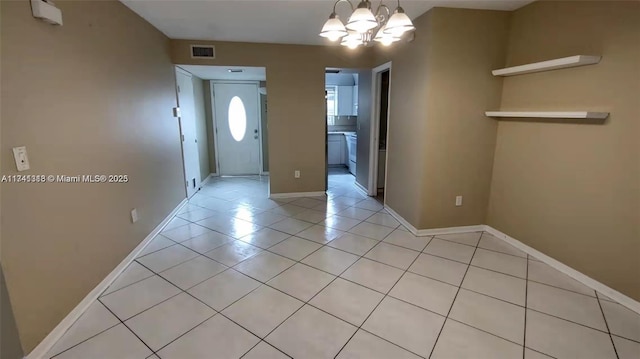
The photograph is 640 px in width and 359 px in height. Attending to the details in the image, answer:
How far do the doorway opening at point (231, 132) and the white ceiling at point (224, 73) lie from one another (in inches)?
0.8

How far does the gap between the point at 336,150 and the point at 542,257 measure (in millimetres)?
5309

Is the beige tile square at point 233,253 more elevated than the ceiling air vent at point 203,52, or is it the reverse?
the ceiling air vent at point 203,52

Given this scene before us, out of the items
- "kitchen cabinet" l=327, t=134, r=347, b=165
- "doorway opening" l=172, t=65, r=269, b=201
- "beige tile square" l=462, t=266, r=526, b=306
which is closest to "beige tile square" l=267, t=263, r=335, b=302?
"beige tile square" l=462, t=266, r=526, b=306

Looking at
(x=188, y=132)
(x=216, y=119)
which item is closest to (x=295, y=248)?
(x=188, y=132)

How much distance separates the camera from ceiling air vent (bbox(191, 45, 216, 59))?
4.14 metres

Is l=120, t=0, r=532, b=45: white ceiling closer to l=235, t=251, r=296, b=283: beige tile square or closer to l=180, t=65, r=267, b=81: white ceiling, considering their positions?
l=180, t=65, r=267, b=81: white ceiling

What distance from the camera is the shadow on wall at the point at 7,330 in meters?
1.47

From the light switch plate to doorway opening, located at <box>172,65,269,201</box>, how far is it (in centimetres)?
372

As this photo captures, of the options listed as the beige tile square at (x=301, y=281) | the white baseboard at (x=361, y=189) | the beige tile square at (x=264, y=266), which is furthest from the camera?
the white baseboard at (x=361, y=189)

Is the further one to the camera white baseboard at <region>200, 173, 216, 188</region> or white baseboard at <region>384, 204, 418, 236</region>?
white baseboard at <region>200, 173, 216, 188</region>

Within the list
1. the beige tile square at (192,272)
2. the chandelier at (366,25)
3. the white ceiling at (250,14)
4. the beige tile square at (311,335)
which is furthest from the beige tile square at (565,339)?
the white ceiling at (250,14)

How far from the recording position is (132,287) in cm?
237

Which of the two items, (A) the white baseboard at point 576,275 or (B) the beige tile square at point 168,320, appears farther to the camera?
(A) the white baseboard at point 576,275

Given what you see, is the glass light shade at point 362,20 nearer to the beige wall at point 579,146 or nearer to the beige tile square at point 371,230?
the beige wall at point 579,146
